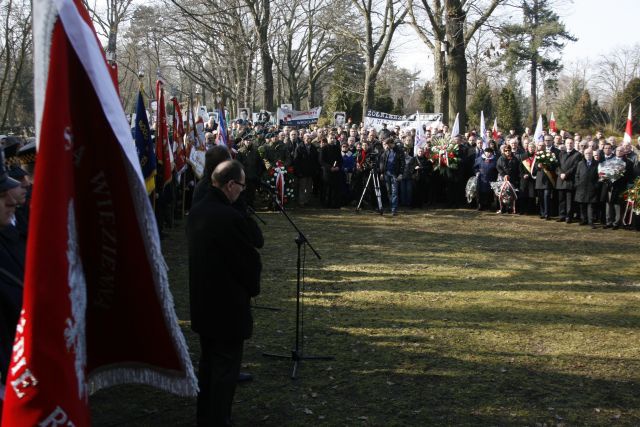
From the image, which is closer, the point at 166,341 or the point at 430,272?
the point at 166,341

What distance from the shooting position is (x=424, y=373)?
5957 mm

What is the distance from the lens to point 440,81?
2292 cm

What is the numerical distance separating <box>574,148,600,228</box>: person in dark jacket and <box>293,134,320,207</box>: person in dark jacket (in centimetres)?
698

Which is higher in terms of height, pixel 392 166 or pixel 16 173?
pixel 392 166

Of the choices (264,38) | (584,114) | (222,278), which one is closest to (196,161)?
(222,278)

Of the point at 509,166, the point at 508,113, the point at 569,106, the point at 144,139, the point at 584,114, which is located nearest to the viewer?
the point at 144,139

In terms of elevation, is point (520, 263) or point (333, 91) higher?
point (333, 91)

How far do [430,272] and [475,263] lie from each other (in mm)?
1158

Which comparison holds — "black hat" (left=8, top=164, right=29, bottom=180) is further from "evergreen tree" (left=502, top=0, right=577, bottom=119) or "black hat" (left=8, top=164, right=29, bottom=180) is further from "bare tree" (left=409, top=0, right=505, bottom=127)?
"evergreen tree" (left=502, top=0, right=577, bottom=119)

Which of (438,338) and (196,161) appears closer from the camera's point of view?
(438,338)

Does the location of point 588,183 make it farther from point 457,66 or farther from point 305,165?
point 457,66

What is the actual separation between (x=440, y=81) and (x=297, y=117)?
6758mm

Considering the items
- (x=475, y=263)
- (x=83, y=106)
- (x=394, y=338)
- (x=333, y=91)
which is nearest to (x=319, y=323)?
(x=394, y=338)

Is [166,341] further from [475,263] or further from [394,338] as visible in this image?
[475,263]
